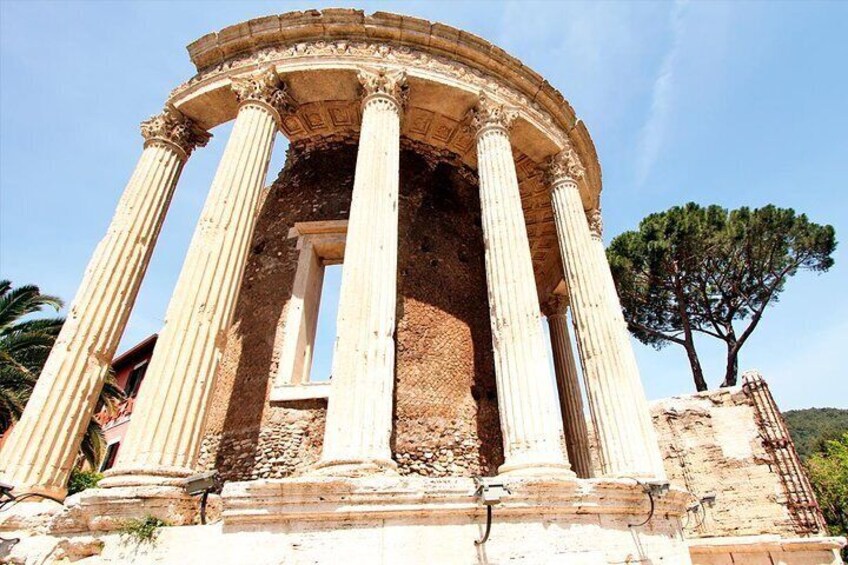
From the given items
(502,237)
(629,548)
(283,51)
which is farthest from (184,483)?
(283,51)

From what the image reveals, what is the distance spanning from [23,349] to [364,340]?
1371cm

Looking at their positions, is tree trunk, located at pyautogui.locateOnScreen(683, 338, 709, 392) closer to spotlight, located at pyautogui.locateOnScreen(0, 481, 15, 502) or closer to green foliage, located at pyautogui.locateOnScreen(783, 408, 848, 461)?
spotlight, located at pyautogui.locateOnScreen(0, 481, 15, 502)

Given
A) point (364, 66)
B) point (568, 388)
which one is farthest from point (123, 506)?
point (568, 388)

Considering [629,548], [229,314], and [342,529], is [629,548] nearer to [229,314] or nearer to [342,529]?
[342,529]

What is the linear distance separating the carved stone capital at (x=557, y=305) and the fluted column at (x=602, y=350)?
3.85 metres

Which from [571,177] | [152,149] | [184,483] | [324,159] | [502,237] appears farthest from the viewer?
[324,159]

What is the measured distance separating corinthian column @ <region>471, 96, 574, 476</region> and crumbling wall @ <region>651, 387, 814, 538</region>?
8.94 metres

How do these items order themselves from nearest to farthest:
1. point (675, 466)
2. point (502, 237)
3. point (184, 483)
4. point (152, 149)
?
point (184, 483) → point (502, 237) → point (152, 149) → point (675, 466)

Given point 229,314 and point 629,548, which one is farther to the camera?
point 229,314

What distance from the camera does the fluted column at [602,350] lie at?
7.58 meters

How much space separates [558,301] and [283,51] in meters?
10.2

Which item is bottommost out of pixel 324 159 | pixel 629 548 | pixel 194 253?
pixel 629 548

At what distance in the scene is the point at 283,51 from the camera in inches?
372

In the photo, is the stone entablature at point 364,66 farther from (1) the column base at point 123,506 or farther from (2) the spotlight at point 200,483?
(1) the column base at point 123,506
